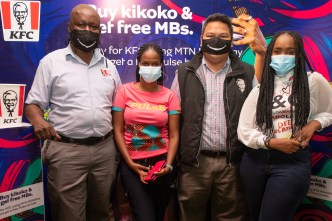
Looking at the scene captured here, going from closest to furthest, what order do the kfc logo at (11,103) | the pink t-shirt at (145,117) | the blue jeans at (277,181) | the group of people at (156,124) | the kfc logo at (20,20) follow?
1. the blue jeans at (277,181)
2. the group of people at (156,124)
3. the pink t-shirt at (145,117)
4. the kfc logo at (11,103)
5. the kfc logo at (20,20)

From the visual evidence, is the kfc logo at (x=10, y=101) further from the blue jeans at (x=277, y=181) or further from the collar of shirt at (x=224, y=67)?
the blue jeans at (x=277, y=181)

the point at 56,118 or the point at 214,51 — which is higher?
the point at 214,51

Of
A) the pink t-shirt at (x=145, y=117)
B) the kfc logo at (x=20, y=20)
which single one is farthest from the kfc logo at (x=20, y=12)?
the pink t-shirt at (x=145, y=117)

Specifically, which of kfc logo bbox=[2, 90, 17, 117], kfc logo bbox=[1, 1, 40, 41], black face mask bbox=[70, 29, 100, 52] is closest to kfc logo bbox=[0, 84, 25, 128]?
kfc logo bbox=[2, 90, 17, 117]

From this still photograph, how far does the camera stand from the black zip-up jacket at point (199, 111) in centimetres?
230

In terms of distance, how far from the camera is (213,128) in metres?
2.32

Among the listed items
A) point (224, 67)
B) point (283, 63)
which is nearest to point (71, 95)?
point (224, 67)

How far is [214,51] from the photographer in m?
2.31

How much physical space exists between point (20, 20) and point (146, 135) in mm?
1388

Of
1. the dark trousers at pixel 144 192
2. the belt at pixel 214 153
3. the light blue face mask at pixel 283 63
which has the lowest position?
the dark trousers at pixel 144 192

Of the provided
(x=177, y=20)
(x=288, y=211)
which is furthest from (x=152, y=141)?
(x=177, y=20)

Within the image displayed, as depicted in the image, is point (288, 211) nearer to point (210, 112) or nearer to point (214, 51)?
point (210, 112)

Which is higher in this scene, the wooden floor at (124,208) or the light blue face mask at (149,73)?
the light blue face mask at (149,73)

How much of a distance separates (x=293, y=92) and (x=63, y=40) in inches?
75.7
